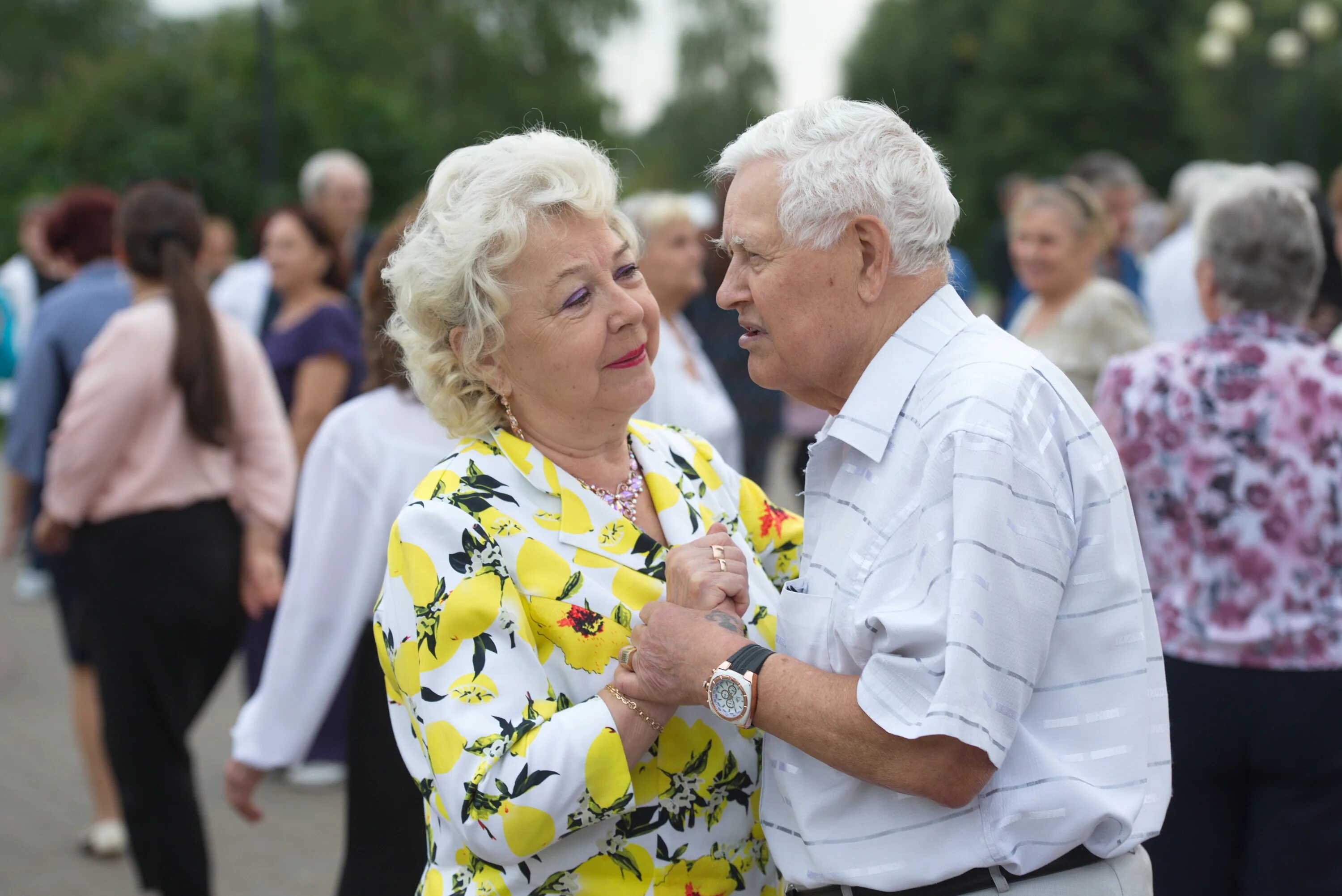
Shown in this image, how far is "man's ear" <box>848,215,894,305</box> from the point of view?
188 centimetres

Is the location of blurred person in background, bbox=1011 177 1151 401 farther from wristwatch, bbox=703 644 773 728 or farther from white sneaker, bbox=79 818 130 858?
white sneaker, bbox=79 818 130 858

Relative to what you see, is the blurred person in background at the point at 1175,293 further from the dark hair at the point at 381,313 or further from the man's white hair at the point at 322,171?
the man's white hair at the point at 322,171

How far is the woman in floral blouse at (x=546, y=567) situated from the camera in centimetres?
193

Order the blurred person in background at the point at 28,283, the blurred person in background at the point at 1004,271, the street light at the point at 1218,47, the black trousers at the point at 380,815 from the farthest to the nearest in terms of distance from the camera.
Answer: the street light at the point at 1218,47, the blurred person in background at the point at 28,283, the blurred person in background at the point at 1004,271, the black trousers at the point at 380,815

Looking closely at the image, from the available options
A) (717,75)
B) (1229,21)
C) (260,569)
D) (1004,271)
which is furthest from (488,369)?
(717,75)

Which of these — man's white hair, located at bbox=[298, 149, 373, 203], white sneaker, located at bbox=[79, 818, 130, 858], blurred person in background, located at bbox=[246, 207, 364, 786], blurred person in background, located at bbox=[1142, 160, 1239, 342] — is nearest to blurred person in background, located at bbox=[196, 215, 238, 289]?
man's white hair, located at bbox=[298, 149, 373, 203]

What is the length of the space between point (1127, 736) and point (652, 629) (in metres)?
0.67

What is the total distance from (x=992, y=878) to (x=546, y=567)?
30.5 inches

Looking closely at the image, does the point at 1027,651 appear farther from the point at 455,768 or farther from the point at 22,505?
the point at 22,505

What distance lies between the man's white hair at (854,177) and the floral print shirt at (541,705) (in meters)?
0.59

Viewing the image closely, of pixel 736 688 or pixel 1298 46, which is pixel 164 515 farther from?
pixel 1298 46

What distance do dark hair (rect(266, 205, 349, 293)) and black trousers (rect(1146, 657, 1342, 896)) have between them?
421cm

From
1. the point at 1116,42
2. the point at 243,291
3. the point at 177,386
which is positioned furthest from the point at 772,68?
the point at 177,386

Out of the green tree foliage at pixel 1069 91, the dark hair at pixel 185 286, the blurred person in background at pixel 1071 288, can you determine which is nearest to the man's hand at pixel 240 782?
the dark hair at pixel 185 286
